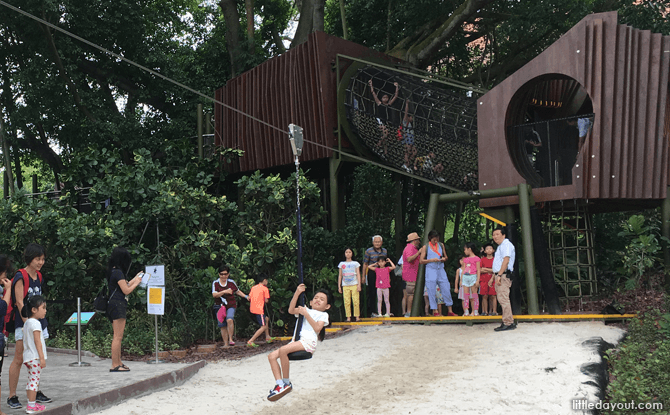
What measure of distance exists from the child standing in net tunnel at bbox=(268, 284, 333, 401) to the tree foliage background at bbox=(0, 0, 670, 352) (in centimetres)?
607

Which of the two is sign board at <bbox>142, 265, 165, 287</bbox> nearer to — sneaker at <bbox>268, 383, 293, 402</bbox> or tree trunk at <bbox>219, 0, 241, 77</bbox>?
sneaker at <bbox>268, 383, 293, 402</bbox>

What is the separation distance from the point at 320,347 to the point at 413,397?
3.18m

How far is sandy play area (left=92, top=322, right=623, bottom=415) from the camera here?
6.70m

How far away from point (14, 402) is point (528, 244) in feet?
26.2

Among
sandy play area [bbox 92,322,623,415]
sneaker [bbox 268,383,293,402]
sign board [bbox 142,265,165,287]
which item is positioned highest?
sign board [bbox 142,265,165,287]

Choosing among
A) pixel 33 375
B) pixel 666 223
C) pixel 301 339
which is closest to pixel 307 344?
pixel 301 339

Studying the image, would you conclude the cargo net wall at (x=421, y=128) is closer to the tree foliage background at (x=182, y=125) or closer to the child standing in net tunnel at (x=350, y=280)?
the tree foliage background at (x=182, y=125)

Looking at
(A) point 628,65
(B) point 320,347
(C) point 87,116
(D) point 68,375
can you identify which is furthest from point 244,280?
(C) point 87,116

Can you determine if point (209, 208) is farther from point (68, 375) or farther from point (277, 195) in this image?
point (68, 375)

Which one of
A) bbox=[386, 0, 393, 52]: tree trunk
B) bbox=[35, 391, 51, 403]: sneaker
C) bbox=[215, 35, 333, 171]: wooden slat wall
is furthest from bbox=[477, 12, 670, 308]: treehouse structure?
bbox=[386, 0, 393, 52]: tree trunk

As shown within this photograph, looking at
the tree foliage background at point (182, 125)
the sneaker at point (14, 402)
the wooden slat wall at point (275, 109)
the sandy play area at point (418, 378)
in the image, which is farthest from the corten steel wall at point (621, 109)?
the sneaker at point (14, 402)

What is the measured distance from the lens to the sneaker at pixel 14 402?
20.7 feet

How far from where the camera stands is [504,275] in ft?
31.1

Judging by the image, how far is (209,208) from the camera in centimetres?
1396
